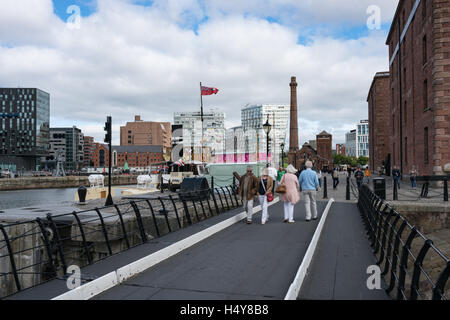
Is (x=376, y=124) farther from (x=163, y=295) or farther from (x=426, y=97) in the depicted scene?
(x=163, y=295)

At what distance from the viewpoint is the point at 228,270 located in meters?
6.66

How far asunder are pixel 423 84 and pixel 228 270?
2694 cm

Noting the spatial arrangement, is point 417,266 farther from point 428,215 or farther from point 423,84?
point 423,84

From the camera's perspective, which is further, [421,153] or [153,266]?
[421,153]

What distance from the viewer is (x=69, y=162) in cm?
17438

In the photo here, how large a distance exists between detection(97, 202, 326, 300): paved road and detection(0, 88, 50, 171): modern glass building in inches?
5474

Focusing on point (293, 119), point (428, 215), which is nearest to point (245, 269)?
point (428, 215)

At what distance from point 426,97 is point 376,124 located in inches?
1276

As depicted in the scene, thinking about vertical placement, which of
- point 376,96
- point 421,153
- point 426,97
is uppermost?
point 376,96

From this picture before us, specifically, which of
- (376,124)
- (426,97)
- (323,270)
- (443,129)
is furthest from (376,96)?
(323,270)
